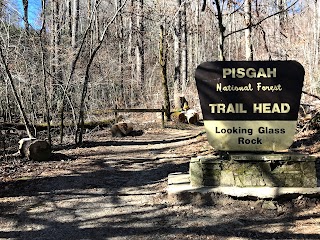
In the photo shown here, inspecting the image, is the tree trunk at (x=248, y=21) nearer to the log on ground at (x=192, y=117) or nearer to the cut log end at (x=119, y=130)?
the cut log end at (x=119, y=130)

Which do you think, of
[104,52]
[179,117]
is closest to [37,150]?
[179,117]

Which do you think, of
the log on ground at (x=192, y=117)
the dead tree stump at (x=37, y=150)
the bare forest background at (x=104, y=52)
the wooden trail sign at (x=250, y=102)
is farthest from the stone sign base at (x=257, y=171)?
the log on ground at (x=192, y=117)

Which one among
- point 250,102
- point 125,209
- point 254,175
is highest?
point 250,102

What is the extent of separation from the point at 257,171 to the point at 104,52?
19473 mm

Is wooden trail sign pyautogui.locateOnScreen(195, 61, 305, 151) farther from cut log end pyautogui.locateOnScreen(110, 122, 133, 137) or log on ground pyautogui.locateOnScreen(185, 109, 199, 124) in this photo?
log on ground pyautogui.locateOnScreen(185, 109, 199, 124)

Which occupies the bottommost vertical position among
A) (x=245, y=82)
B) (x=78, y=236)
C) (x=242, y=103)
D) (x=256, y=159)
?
(x=78, y=236)

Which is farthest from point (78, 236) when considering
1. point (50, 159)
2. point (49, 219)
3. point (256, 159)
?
point (50, 159)

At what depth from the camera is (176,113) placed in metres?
16.8

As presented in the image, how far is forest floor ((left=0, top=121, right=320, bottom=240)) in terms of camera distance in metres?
4.20

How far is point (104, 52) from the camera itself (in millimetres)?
23109

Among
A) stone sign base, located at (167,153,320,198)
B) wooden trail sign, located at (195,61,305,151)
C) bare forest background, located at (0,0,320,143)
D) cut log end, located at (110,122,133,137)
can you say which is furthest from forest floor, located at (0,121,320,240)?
cut log end, located at (110,122,133,137)

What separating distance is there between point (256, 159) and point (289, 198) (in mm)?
722

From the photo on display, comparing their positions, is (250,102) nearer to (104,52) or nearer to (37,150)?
(37,150)

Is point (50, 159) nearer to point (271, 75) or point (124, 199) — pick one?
point (124, 199)
